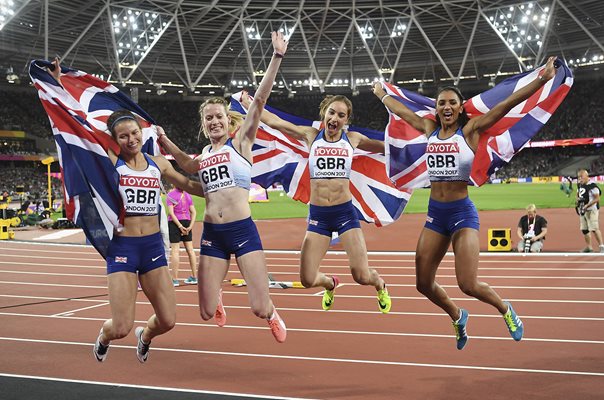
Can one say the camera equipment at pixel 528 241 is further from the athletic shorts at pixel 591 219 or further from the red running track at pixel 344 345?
the red running track at pixel 344 345

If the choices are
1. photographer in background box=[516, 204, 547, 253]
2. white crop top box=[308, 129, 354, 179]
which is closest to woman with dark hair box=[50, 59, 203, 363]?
white crop top box=[308, 129, 354, 179]

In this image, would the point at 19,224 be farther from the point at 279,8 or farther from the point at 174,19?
the point at 279,8

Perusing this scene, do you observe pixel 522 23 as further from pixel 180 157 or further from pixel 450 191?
pixel 180 157

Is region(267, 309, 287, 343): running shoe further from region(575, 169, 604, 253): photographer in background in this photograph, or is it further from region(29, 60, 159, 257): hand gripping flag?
region(575, 169, 604, 253): photographer in background

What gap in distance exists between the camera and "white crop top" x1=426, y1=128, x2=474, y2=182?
19.1 ft

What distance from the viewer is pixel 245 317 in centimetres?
842

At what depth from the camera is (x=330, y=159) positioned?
22.3ft

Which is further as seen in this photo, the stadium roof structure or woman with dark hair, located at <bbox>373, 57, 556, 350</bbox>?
the stadium roof structure

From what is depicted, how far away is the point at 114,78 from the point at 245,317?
4703cm

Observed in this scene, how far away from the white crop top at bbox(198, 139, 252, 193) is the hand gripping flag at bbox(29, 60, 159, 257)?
75 centimetres

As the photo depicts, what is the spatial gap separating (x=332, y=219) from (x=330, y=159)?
66 cm

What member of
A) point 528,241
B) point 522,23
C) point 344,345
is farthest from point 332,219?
point 522,23

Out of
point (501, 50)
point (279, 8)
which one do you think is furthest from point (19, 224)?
point (501, 50)

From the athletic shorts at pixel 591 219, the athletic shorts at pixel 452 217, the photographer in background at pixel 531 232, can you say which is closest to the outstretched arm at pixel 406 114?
the athletic shorts at pixel 452 217
